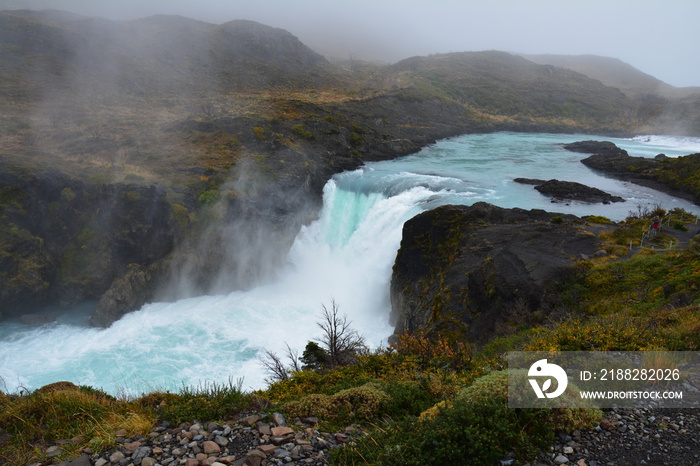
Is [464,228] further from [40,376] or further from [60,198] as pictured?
[60,198]

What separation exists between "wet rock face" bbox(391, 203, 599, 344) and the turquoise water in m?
3.21

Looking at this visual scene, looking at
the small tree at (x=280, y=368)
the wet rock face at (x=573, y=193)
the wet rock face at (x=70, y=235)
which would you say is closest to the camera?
the small tree at (x=280, y=368)

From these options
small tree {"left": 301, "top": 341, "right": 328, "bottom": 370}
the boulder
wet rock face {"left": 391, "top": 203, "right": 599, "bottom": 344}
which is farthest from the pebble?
the boulder

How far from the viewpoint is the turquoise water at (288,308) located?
60.8ft

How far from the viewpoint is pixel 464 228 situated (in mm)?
18875

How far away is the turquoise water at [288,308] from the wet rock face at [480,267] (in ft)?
10.5

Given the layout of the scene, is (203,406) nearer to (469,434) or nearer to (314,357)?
(469,434)

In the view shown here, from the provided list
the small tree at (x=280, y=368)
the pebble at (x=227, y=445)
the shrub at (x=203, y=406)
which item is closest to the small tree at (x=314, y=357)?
the small tree at (x=280, y=368)

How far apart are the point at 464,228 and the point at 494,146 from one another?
41888mm

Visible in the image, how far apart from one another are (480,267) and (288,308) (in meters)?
13.4

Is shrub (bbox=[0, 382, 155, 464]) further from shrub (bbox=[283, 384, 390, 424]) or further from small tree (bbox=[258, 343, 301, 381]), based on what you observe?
small tree (bbox=[258, 343, 301, 381])

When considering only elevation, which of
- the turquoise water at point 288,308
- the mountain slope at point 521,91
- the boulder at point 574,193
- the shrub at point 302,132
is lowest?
the turquoise water at point 288,308

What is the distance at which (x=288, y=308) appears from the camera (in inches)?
954

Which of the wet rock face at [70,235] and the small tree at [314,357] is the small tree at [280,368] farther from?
the wet rock face at [70,235]
